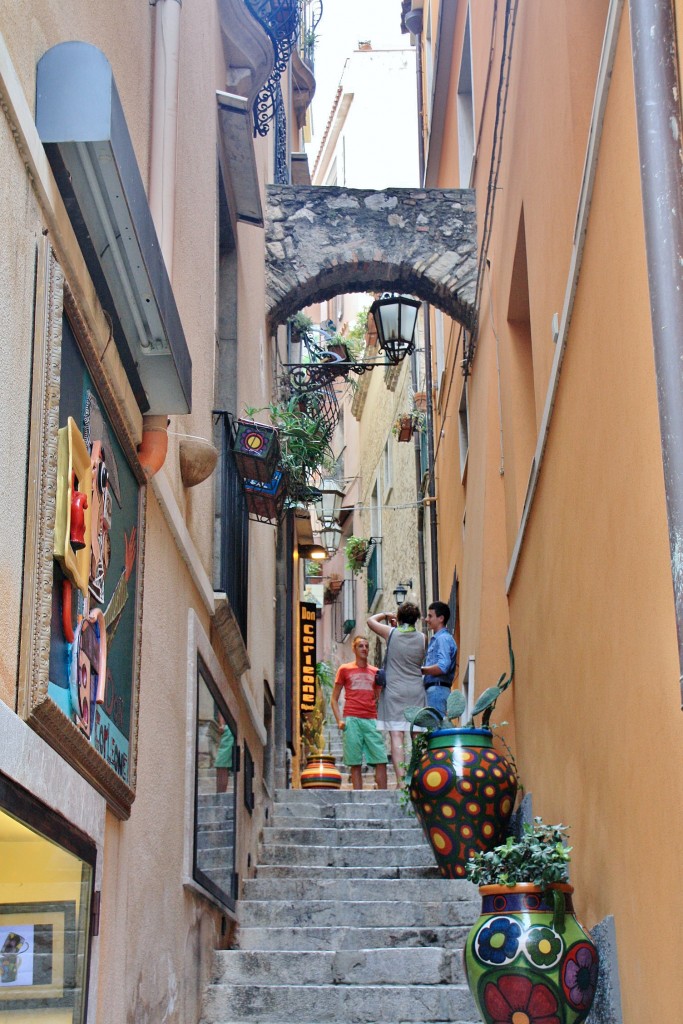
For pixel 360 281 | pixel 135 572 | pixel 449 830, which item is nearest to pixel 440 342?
pixel 360 281

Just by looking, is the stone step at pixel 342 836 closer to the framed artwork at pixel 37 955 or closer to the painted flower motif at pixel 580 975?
the painted flower motif at pixel 580 975

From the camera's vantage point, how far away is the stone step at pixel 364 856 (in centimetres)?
751

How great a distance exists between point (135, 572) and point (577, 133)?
2553mm

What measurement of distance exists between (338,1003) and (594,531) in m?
2.41

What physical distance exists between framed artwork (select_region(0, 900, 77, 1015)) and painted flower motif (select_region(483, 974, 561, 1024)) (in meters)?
1.52

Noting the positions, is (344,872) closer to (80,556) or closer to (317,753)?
(80,556)

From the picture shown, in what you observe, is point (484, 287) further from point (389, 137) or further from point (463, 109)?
point (389, 137)

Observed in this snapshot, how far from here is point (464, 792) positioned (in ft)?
20.6

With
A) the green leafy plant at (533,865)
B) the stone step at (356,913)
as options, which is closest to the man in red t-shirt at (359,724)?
the stone step at (356,913)

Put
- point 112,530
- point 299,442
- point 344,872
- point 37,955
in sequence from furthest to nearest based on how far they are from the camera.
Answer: point 299,442, point 344,872, point 112,530, point 37,955

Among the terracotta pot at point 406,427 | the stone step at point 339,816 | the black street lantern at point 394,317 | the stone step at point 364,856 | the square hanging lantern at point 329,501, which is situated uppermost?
the terracotta pot at point 406,427

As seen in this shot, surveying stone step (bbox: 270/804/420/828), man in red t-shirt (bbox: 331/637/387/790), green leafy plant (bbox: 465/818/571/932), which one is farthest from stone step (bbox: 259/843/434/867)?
green leafy plant (bbox: 465/818/571/932)

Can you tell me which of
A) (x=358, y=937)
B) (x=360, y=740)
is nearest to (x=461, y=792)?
(x=358, y=937)

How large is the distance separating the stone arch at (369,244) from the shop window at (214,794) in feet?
14.4
